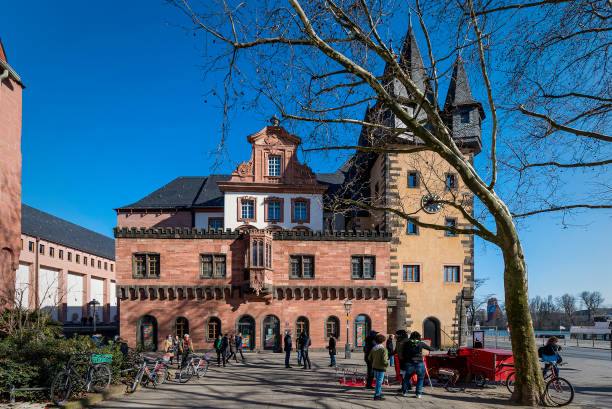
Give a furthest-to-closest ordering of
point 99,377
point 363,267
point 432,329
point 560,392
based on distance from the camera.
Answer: point 432,329
point 363,267
point 99,377
point 560,392

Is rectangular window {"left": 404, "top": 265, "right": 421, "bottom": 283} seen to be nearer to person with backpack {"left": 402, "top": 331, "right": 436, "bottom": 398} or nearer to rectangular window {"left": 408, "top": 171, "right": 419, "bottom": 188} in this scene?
rectangular window {"left": 408, "top": 171, "right": 419, "bottom": 188}

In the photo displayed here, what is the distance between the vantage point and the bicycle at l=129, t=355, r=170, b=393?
508 inches

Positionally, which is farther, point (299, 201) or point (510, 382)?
point (299, 201)

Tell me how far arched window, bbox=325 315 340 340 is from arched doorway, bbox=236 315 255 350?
4910mm

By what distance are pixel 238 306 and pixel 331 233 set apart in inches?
310

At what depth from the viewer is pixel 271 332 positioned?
1142 inches

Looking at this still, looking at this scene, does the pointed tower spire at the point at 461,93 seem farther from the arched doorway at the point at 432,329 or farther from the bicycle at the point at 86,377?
the bicycle at the point at 86,377

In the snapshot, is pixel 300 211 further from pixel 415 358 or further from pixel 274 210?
pixel 415 358

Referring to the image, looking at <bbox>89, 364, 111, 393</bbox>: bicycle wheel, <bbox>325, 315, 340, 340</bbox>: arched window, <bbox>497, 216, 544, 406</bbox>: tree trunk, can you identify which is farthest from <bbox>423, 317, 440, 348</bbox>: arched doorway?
<bbox>89, 364, 111, 393</bbox>: bicycle wheel

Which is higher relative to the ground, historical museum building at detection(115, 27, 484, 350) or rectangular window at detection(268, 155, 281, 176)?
rectangular window at detection(268, 155, 281, 176)

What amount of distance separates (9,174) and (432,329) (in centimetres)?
2863

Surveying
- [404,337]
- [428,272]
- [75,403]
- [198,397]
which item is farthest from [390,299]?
[75,403]

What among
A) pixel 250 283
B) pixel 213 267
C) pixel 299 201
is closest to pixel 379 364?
pixel 250 283

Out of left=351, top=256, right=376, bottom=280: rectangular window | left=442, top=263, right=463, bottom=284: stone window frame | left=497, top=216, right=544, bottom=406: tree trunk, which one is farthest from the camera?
left=442, top=263, right=463, bottom=284: stone window frame
